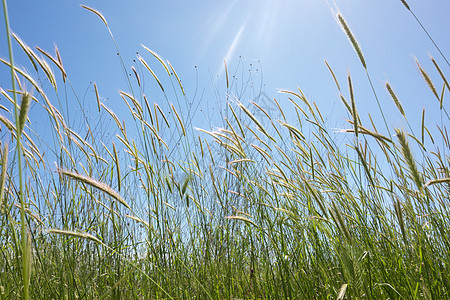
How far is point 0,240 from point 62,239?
0.49m

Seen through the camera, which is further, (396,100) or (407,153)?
(396,100)

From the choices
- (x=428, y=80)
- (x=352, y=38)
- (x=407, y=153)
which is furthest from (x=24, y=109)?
(x=428, y=80)

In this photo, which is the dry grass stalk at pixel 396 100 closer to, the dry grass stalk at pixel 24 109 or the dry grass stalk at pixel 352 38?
the dry grass stalk at pixel 352 38

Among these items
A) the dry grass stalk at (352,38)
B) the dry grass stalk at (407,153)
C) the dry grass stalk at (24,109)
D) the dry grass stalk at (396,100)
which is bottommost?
the dry grass stalk at (407,153)

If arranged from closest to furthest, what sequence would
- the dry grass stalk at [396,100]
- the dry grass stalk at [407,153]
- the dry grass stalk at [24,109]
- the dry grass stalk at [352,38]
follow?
the dry grass stalk at [24,109], the dry grass stalk at [407,153], the dry grass stalk at [352,38], the dry grass stalk at [396,100]

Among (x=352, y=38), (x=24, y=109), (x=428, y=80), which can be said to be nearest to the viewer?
(x=24, y=109)

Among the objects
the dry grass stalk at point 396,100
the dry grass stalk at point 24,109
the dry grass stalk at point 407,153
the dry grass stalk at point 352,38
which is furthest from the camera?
the dry grass stalk at point 396,100

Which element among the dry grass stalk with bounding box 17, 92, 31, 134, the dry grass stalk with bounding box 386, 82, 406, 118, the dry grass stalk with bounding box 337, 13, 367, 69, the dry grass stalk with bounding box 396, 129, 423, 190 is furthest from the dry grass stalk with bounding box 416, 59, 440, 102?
Result: the dry grass stalk with bounding box 17, 92, 31, 134

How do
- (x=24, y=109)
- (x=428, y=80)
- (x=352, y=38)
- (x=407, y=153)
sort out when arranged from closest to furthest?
(x=24, y=109), (x=407, y=153), (x=352, y=38), (x=428, y=80)

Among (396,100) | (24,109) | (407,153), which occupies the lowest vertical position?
(407,153)

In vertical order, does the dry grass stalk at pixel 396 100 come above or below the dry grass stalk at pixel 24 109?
above

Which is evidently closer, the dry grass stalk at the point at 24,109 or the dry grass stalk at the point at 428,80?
the dry grass stalk at the point at 24,109

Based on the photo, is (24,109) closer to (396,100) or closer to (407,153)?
(407,153)

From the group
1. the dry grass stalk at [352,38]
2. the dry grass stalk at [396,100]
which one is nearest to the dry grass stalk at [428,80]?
the dry grass stalk at [396,100]
